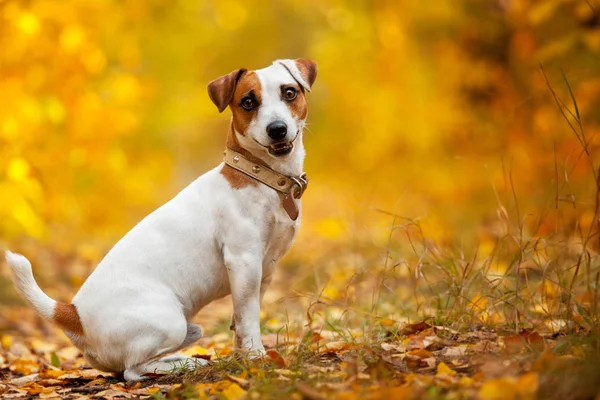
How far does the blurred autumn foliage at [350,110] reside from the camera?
20.6 feet

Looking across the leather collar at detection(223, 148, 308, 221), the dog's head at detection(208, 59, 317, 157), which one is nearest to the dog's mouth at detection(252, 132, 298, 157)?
the dog's head at detection(208, 59, 317, 157)

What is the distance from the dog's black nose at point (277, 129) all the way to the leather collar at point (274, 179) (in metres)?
0.26

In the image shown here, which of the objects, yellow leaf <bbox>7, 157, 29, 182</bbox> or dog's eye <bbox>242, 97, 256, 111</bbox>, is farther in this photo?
yellow leaf <bbox>7, 157, 29, 182</bbox>

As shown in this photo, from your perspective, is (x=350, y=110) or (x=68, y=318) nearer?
(x=68, y=318)

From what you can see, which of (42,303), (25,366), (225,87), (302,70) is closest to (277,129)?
(225,87)

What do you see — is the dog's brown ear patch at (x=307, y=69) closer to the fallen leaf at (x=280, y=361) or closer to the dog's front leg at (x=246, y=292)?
the dog's front leg at (x=246, y=292)

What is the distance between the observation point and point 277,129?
139 inches

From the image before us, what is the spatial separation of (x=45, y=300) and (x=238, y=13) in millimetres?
9545

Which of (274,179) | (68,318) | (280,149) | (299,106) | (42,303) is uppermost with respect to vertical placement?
(299,106)

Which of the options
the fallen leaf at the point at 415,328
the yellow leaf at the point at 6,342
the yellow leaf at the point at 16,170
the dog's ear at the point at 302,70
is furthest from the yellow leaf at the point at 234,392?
the yellow leaf at the point at 16,170

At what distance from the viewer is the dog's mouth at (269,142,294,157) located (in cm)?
361

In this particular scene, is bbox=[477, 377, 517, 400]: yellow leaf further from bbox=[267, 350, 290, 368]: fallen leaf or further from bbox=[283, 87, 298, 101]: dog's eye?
bbox=[283, 87, 298, 101]: dog's eye

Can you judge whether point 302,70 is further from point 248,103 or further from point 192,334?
point 192,334

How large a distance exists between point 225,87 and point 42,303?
151 centimetres
